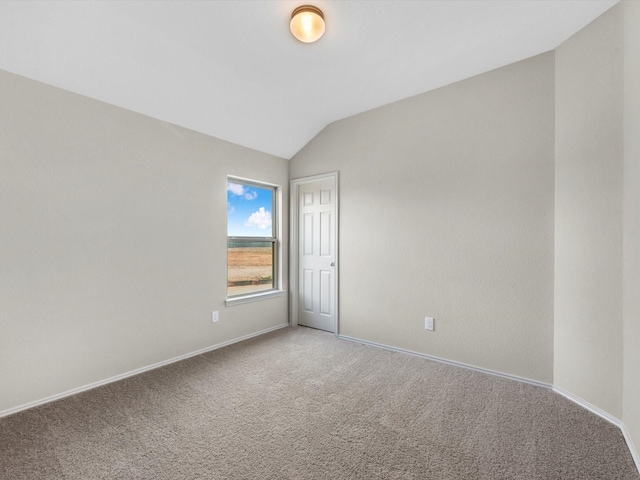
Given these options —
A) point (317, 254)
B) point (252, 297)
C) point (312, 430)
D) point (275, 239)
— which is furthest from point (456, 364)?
point (275, 239)

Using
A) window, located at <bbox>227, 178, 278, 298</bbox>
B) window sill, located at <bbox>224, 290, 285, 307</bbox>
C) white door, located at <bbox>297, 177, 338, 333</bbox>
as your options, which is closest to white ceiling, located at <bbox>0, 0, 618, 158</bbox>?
window, located at <bbox>227, 178, 278, 298</bbox>

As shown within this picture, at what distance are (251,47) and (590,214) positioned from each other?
2777 millimetres

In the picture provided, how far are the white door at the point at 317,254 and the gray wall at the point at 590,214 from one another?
7.19ft

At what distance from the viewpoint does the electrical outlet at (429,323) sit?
116 inches

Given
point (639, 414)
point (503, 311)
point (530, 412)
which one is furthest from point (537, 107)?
point (530, 412)

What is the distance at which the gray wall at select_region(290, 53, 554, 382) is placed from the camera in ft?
7.97

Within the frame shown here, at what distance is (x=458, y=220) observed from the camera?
280 centimetres

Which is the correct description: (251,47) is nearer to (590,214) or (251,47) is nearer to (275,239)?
(275,239)

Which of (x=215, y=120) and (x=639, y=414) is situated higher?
(x=215, y=120)

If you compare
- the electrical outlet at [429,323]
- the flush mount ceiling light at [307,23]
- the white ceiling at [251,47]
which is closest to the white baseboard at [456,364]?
the electrical outlet at [429,323]

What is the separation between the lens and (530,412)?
205 centimetres

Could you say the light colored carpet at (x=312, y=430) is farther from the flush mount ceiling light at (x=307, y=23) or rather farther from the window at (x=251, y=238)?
the flush mount ceiling light at (x=307, y=23)

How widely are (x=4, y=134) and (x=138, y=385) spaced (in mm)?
2067

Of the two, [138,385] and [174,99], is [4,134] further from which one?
[138,385]
